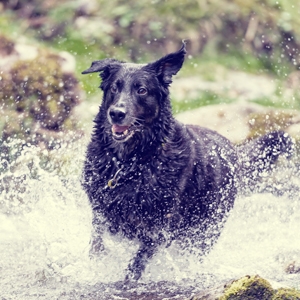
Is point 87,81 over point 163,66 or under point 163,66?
under

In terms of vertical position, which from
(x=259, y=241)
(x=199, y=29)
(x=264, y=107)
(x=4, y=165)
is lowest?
(x=4, y=165)

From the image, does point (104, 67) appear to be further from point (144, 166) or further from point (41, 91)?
point (41, 91)

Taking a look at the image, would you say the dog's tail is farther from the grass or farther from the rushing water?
the grass

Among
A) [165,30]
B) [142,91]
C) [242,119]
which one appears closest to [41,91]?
[165,30]

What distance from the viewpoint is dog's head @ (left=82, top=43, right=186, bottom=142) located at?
4.48 m

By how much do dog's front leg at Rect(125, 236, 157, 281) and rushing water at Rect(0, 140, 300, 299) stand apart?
8cm

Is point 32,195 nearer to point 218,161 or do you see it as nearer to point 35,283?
point 35,283

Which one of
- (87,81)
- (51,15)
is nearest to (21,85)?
(87,81)

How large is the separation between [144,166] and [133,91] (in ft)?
2.11

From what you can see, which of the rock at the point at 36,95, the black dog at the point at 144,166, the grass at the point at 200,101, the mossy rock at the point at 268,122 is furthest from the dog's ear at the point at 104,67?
the mossy rock at the point at 268,122

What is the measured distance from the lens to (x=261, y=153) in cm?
610

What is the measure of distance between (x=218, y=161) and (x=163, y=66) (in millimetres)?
1048

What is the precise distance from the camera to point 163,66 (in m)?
4.77

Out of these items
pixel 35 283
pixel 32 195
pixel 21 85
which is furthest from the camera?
pixel 21 85
